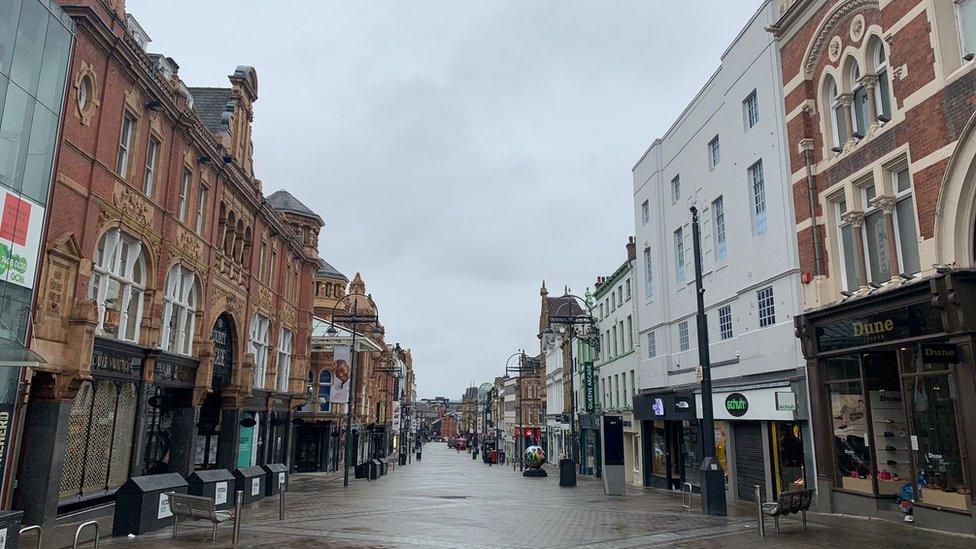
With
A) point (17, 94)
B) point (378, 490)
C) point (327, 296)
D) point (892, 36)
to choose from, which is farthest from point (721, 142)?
point (327, 296)

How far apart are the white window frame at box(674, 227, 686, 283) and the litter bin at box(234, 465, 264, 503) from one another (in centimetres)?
1943

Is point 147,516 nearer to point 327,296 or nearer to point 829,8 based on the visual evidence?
point 829,8

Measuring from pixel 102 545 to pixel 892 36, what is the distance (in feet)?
69.2

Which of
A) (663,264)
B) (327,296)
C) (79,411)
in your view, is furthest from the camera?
(327,296)

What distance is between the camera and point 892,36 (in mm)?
15492

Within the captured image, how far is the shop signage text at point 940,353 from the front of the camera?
43.3 feet

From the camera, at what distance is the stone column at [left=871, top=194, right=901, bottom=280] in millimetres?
15500

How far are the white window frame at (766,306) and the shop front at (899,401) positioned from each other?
2.15 meters

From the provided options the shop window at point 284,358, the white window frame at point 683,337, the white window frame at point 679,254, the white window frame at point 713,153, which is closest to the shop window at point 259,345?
the shop window at point 284,358

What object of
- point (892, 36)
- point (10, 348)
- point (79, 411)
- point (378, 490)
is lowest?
point (378, 490)

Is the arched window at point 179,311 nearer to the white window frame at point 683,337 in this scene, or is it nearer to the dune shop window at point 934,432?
the white window frame at point 683,337

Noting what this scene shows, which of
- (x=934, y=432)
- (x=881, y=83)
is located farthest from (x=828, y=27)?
(x=934, y=432)

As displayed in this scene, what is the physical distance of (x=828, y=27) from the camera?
59.9 ft

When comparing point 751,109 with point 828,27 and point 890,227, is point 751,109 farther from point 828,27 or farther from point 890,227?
point 890,227
